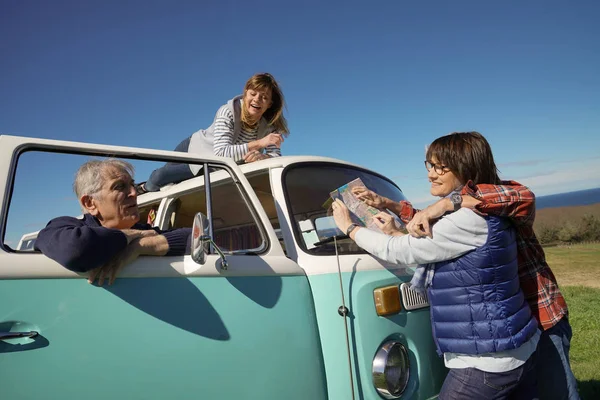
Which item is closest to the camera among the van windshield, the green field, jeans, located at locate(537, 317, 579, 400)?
jeans, located at locate(537, 317, 579, 400)

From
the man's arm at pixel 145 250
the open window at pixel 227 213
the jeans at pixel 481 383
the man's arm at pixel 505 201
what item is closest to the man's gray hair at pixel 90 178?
the man's arm at pixel 145 250

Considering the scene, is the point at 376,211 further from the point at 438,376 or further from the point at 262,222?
the point at 438,376

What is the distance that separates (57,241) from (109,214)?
503 mm

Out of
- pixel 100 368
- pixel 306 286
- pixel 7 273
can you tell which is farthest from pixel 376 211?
pixel 7 273

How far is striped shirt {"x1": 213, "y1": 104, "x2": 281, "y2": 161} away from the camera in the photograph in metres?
3.24

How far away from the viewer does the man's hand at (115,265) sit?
175 centimetres

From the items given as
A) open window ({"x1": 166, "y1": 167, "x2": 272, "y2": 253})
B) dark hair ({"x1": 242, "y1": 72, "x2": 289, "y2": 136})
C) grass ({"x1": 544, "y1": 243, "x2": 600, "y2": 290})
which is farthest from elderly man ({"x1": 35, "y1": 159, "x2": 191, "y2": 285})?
grass ({"x1": 544, "y1": 243, "x2": 600, "y2": 290})

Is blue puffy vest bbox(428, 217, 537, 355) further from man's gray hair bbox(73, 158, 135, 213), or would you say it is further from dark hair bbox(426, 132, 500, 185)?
man's gray hair bbox(73, 158, 135, 213)

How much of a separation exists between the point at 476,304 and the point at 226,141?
206 centimetres

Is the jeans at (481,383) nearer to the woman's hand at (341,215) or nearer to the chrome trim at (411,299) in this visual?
the chrome trim at (411,299)

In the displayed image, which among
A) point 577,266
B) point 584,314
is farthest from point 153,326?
point 577,266

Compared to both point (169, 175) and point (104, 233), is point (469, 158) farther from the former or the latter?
point (169, 175)

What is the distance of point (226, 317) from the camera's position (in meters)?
2.02

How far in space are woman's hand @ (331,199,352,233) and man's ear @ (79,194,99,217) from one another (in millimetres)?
1252
